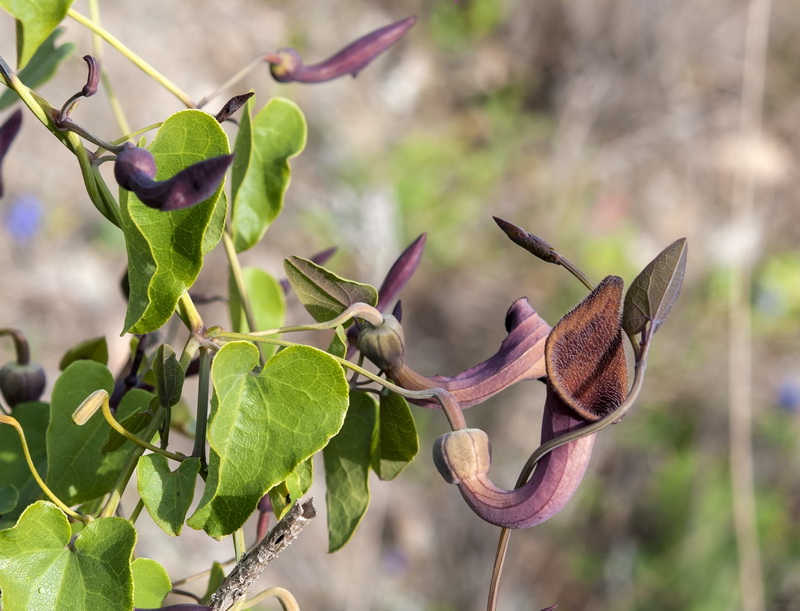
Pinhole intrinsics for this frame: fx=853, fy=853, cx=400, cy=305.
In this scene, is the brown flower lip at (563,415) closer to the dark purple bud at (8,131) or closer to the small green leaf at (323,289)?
the small green leaf at (323,289)

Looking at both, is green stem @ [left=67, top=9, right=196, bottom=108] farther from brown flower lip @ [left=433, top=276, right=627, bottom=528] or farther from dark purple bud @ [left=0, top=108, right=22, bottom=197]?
brown flower lip @ [left=433, top=276, right=627, bottom=528]

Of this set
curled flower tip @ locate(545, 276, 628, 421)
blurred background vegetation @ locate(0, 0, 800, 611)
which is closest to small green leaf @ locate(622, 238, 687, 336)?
curled flower tip @ locate(545, 276, 628, 421)

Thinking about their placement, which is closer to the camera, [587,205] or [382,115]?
[587,205]

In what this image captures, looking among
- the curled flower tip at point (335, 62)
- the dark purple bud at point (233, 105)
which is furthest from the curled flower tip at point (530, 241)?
the curled flower tip at point (335, 62)

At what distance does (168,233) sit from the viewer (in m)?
0.48

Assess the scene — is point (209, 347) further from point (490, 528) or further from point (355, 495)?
point (490, 528)

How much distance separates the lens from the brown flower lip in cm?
46

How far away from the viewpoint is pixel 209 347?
520 mm

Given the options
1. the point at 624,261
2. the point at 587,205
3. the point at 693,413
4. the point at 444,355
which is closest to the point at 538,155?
the point at 587,205

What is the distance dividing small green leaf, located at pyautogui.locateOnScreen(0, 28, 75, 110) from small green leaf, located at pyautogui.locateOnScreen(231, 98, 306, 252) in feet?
0.60

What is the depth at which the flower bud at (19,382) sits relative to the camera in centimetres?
69

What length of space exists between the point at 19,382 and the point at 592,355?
1.55ft

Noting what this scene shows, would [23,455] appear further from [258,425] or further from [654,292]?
[654,292]

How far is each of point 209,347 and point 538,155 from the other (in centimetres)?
348
